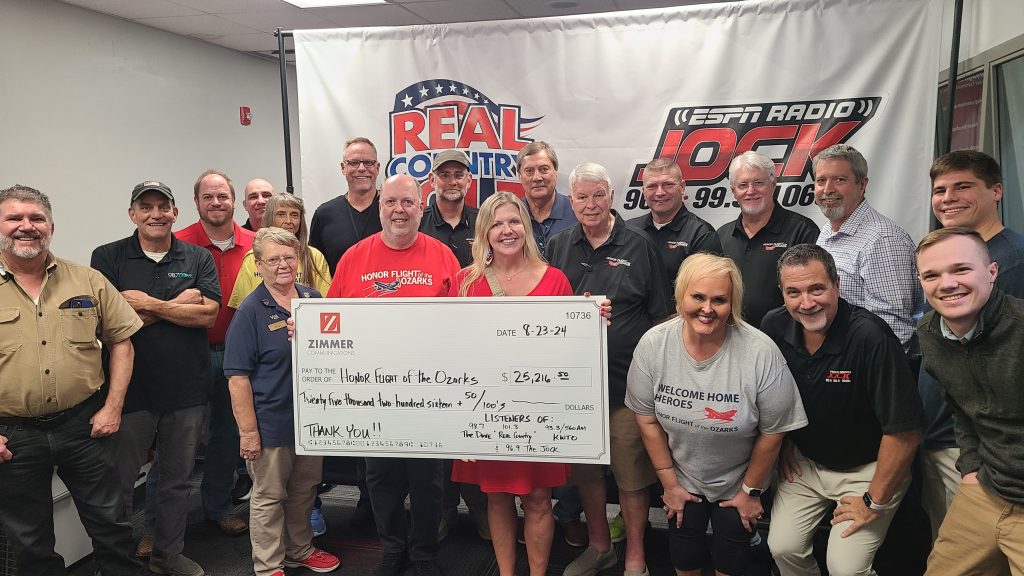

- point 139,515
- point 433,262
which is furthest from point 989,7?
point 139,515

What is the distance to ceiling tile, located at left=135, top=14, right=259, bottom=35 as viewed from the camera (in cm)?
584

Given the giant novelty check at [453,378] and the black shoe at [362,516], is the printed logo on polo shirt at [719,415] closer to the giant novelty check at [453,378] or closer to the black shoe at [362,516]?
the giant novelty check at [453,378]

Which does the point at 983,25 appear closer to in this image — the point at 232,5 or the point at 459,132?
the point at 459,132

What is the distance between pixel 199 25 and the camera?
6117 mm

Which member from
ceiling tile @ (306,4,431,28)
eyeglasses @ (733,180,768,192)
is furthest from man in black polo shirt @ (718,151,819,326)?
ceiling tile @ (306,4,431,28)

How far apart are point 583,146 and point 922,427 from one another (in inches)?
92.9

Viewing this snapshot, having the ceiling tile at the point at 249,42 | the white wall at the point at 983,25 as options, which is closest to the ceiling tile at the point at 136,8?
the ceiling tile at the point at 249,42

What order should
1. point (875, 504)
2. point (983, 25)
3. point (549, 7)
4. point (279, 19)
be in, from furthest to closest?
point (279, 19), point (549, 7), point (983, 25), point (875, 504)

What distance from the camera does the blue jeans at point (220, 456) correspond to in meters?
3.48

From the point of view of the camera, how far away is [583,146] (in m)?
3.75

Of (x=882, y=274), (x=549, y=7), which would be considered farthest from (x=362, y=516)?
(x=549, y=7)

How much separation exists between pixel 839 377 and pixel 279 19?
5.88 m

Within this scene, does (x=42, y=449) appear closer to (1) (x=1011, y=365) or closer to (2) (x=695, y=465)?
(2) (x=695, y=465)

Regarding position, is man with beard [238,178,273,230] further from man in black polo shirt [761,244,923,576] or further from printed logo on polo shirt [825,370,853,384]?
printed logo on polo shirt [825,370,853,384]
